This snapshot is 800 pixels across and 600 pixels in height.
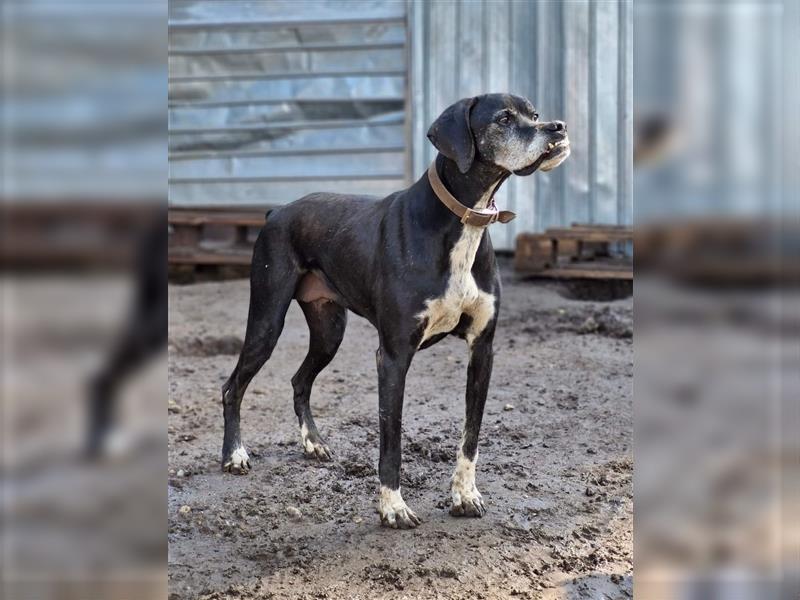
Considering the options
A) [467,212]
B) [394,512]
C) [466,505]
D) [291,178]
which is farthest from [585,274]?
[394,512]

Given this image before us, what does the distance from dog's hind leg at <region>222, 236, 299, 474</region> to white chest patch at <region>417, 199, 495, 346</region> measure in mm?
1068

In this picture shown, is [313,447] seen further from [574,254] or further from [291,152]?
[291,152]

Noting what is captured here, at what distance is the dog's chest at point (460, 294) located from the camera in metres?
3.82

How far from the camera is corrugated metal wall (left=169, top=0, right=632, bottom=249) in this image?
8.89 meters

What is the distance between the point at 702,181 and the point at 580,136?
8.28 meters

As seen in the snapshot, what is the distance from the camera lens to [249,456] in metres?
4.93

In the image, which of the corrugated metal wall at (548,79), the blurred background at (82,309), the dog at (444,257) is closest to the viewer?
the blurred background at (82,309)

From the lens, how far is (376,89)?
368 inches

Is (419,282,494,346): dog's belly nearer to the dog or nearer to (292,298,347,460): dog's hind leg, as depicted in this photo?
the dog

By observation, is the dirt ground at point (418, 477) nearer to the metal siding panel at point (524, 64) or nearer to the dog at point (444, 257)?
the dog at point (444, 257)

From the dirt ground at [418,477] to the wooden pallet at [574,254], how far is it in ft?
3.25

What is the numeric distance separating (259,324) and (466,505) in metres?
1.51

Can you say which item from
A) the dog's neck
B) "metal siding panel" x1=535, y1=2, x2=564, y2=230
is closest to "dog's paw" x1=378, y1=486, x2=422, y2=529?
the dog's neck

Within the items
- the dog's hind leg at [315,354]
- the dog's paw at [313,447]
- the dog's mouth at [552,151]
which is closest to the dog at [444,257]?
the dog's mouth at [552,151]
